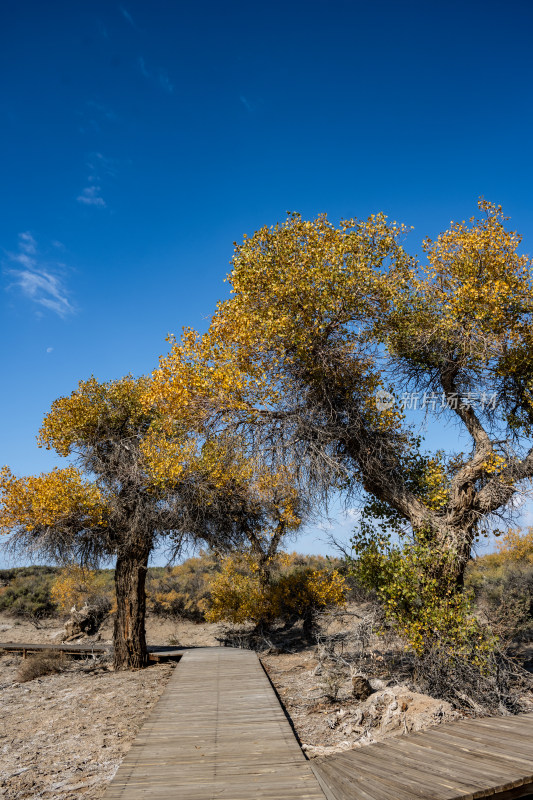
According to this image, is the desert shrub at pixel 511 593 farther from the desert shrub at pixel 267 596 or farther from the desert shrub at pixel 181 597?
the desert shrub at pixel 181 597

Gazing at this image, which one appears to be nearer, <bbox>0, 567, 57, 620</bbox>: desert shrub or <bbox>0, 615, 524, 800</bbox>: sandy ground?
<bbox>0, 615, 524, 800</bbox>: sandy ground

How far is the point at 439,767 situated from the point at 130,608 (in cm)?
1071

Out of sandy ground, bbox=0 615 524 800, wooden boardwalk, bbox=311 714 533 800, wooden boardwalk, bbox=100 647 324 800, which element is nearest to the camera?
wooden boardwalk, bbox=311 714 533 800

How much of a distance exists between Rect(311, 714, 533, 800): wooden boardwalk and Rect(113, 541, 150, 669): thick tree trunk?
9.45 metres

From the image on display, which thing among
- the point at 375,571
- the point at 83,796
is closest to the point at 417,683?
the point at 375,571

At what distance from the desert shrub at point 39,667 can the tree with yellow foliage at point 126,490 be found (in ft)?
9.23

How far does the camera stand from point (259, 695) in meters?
9.49

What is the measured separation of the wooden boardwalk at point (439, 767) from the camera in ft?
15.9

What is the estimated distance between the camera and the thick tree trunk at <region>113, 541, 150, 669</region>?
46.9 ft

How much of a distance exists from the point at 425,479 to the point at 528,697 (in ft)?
14.4

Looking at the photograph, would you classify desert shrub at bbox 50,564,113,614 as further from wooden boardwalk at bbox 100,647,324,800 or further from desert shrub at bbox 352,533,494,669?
desert shrub at bbox 352,533,494,669

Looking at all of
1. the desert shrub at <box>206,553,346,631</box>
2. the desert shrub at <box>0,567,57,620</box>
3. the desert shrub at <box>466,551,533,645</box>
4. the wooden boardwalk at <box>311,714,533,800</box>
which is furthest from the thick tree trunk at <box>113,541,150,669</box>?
the desert shrub at <box>0,567,57,620</box>

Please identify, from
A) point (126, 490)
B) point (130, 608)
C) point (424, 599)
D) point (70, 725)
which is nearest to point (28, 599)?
point (130, 608)

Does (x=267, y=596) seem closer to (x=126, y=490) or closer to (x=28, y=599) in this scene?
(x=126, y=490)
